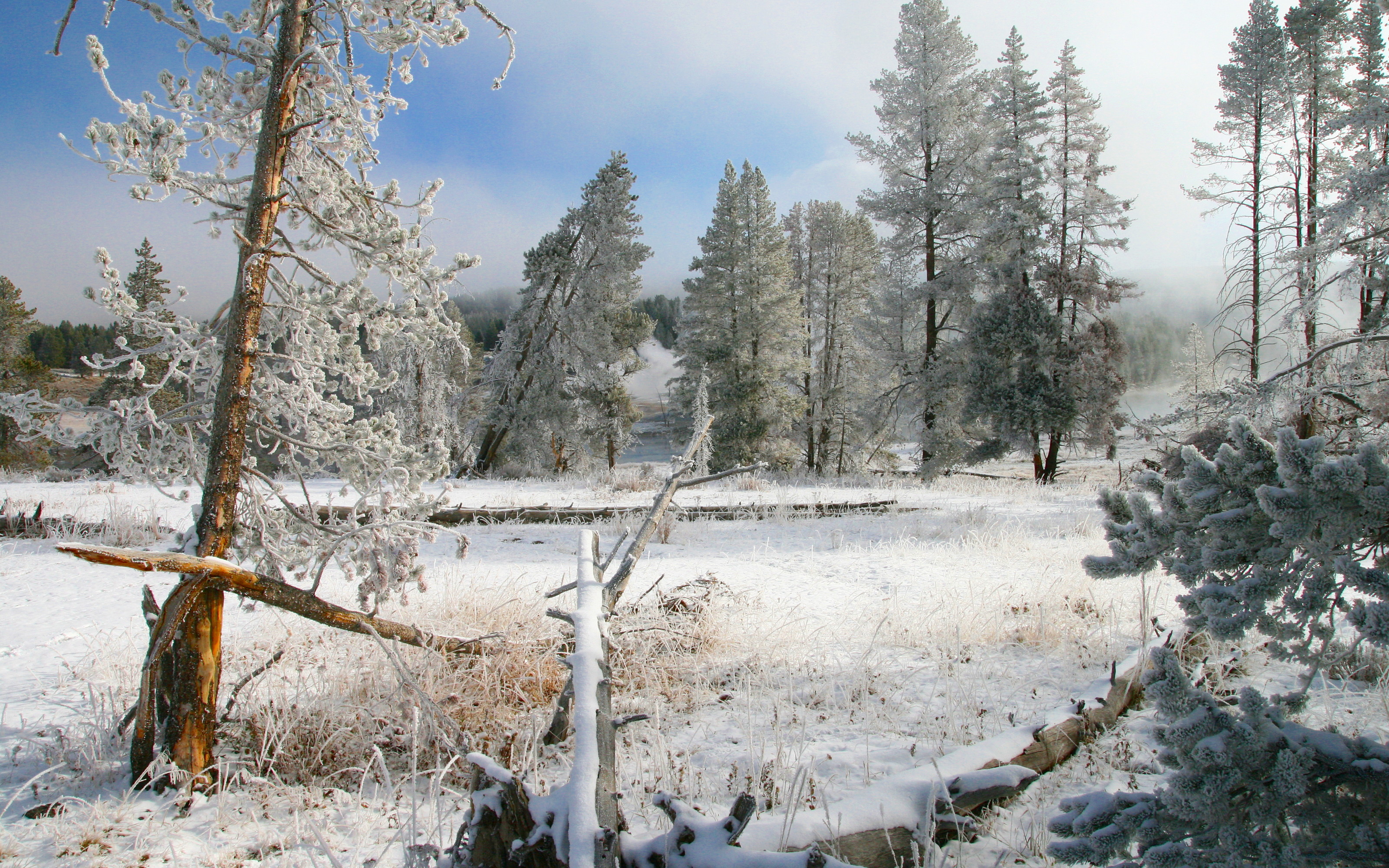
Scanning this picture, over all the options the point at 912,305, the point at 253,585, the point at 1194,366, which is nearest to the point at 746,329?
the point at 912,305

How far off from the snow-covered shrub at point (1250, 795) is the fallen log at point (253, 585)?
2.44 metres

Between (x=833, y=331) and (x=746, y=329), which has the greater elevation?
(x=833, y=331)

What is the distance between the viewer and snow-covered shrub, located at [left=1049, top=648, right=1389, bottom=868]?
1333 mm

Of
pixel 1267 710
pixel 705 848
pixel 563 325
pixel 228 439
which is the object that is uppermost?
pixel 563 325

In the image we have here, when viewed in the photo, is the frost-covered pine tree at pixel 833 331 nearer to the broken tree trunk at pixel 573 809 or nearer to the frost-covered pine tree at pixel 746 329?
the frost-covered pine tree at pixel 746 329

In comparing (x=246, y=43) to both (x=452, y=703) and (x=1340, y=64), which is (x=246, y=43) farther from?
(x=1340, y=64)

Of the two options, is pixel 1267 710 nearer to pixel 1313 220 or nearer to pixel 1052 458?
pixel 1313 220

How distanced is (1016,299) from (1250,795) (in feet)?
65.9

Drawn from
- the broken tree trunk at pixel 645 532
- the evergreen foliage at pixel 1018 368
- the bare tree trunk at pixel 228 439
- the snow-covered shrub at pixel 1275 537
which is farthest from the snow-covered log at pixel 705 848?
the evergreen foliage at pixel 1018 368

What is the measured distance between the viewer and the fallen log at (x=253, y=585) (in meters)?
2.06

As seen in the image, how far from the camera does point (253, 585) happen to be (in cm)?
237

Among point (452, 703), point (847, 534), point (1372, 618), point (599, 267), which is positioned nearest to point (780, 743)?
point (452, 703)

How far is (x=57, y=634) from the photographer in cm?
420

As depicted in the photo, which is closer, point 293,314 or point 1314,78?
point 293,314
